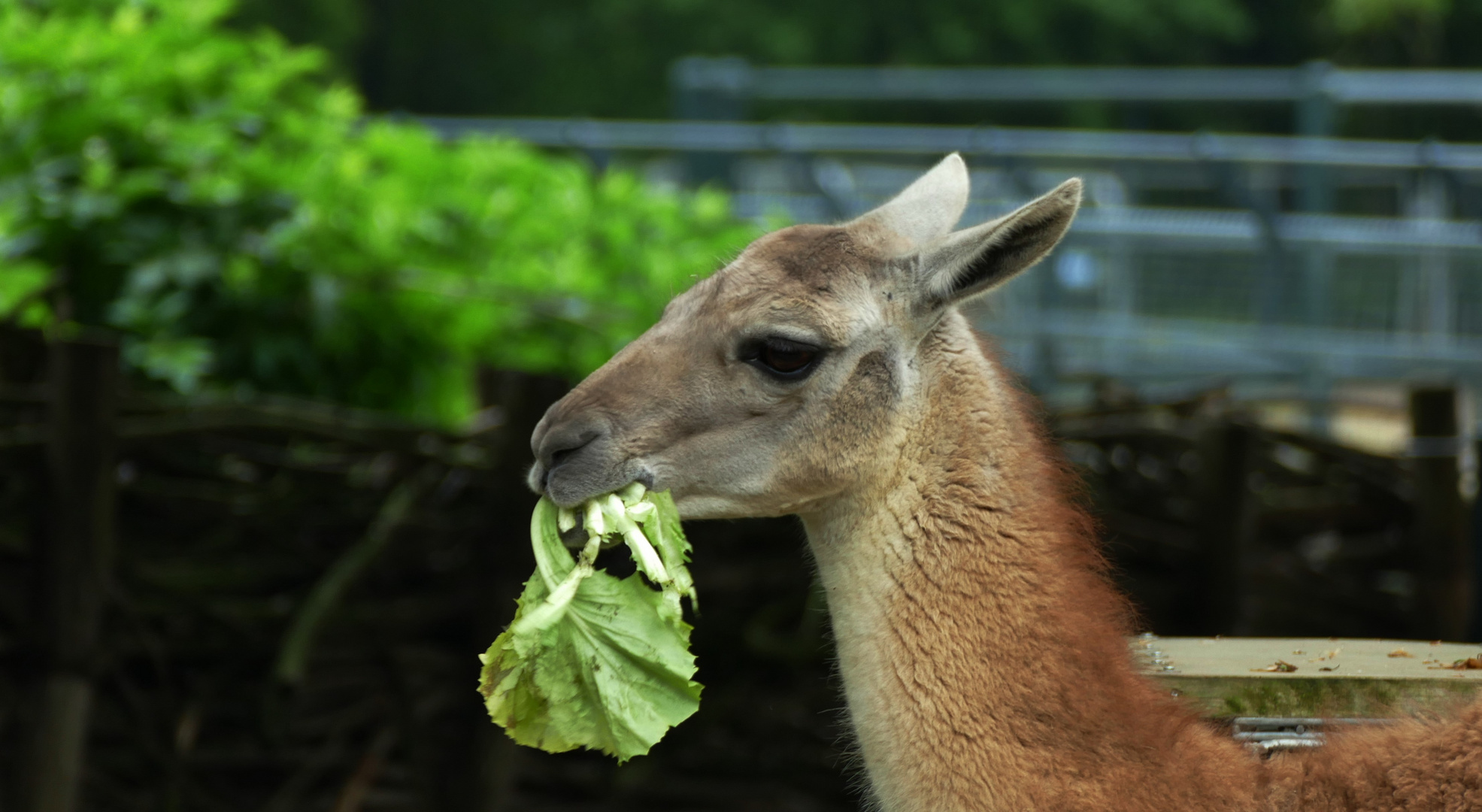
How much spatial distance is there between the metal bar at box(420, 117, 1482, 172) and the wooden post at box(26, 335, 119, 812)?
715 cm

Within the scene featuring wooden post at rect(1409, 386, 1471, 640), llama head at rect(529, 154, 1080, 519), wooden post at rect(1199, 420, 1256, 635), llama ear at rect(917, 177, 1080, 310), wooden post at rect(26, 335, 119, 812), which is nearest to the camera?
llama ear at rect(917, 177, 1080, 310)

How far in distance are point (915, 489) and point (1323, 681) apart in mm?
842

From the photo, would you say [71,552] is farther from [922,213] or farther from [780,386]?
[922,213]

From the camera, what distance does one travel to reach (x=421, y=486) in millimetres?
5238

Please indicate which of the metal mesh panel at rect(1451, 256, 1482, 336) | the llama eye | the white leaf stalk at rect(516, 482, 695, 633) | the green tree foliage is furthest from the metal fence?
the white leaf stalk at rect(516, 482, 695, 633)


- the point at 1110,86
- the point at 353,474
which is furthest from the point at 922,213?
the point at 1110,86

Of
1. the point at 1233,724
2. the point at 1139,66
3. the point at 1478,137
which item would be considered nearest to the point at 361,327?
the point at 1233,724

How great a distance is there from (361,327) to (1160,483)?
3689 millimetres

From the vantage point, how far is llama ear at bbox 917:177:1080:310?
2680 mm

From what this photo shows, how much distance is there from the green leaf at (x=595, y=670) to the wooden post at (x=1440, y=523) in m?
5.04

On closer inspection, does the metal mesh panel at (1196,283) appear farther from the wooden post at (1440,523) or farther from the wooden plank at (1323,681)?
the wooden plank at (1323,681)

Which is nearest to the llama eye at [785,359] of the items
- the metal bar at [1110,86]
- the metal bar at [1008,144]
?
the metal bar at [1008,144]

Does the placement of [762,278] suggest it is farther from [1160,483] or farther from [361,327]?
[1160,483]

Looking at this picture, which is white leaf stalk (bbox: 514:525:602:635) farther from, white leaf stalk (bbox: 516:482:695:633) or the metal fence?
the metal fence
